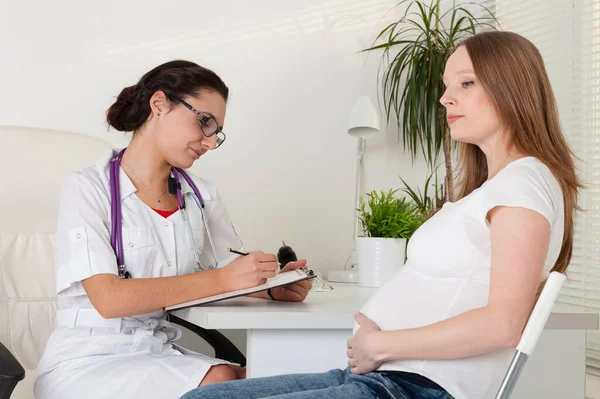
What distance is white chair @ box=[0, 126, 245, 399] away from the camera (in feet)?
6.54

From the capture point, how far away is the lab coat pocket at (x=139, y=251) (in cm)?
172

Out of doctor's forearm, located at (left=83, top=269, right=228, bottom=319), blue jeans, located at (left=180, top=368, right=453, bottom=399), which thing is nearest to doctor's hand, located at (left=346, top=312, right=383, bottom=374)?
blue jeans, located at (left=180, top=368, right=453, bottom=399)

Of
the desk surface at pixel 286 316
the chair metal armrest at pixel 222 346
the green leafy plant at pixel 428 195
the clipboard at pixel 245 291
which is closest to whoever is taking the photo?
the desk surface at pixel 286 316

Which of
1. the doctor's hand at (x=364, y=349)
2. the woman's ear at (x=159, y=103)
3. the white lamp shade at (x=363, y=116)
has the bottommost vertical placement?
A: the doctor's hand at (x=364, y=349)

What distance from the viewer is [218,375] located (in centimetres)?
155

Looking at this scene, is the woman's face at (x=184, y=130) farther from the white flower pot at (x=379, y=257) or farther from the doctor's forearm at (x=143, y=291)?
the white flower pot at (x=379, y=257)

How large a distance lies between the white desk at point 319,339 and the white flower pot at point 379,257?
47cm

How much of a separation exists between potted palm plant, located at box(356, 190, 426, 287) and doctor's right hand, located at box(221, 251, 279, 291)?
1.99ft

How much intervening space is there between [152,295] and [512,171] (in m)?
0.86

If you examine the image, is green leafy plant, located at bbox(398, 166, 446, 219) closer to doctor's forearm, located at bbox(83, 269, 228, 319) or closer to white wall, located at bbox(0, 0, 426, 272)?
white wall, located at bbox(0, 0, 426, 272)

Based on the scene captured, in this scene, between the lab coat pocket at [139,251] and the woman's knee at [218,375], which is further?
the lab coat pocket at [139,251]

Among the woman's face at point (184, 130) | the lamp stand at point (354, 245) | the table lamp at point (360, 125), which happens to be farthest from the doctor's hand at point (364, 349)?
the table lamp at point (360, 125)

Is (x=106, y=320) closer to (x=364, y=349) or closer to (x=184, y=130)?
(x=184, y=130)

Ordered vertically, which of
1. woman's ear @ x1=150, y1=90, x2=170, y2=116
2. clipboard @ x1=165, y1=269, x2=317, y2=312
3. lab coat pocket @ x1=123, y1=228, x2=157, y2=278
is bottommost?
clipboard @ x1=165, y1=269, x2=317, y2=312
